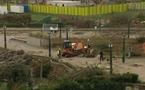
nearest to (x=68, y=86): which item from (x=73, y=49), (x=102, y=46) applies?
(x=73, y=49)

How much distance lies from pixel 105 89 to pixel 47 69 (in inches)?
290

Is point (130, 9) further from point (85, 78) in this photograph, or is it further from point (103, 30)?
point (85, 78)

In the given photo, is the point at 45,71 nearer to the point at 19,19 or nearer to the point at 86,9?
the point at 19,19

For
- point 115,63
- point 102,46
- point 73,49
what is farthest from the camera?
point 102,46

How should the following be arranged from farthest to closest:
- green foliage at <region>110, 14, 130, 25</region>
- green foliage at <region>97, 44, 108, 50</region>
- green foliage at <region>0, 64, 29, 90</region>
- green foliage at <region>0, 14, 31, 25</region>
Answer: green foliage at <region>0, 14, 31, 25</region>, green foliage at <region>110, 14, 130, 25</region>, green foliage at <region>97, 44, 108, 50</region>, green foliage at <region>0, 64, 29, 90</region>

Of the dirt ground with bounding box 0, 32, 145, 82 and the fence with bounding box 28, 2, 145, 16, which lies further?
the fence with bounding box 28, 2, 145, 16

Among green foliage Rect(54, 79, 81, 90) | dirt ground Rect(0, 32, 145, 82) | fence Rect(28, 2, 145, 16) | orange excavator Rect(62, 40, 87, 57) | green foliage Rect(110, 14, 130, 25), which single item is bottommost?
green foliage Rect(54, 79, 81, 90)

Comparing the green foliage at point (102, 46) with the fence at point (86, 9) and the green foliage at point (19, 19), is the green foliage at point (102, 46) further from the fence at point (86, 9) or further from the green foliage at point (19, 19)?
the fence at point (86, 9)

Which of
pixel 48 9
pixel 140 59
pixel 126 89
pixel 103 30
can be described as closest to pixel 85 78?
pixel 126 89

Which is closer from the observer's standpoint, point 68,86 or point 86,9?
point 68,86

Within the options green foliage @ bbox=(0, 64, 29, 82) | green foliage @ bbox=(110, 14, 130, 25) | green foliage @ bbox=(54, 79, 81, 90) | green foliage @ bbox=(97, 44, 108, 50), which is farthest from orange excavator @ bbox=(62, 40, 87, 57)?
green foliage @ bbox=(110, 14, 130, 25)

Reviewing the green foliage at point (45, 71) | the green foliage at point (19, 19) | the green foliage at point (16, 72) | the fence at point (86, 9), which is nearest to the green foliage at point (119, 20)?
the fence at point (86, 9)

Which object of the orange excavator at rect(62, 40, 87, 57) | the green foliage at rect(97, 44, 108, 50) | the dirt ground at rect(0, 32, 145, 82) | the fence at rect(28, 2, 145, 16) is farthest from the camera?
the fence at rect(28, 2, 145, 16)

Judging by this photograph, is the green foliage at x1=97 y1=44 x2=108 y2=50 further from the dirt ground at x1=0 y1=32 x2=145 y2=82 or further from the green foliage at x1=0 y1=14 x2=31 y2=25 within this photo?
the green foliage at x1=0 y1=14 x2=31 y2=25
